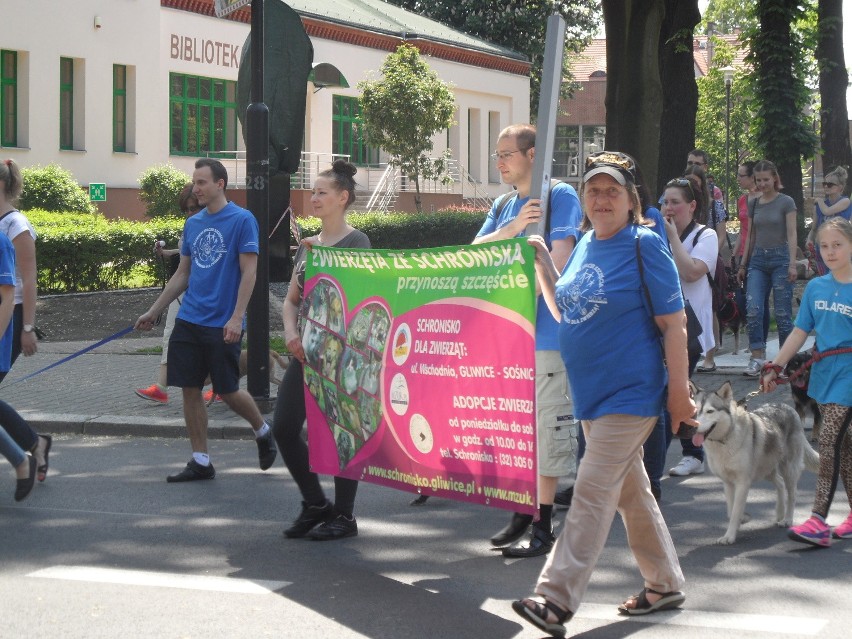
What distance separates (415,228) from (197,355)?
84.0ft

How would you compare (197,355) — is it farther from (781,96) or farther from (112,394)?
(781,96)

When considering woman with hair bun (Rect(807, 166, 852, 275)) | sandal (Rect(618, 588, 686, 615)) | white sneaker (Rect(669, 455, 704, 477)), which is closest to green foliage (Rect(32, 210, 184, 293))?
woman with hair bun (Rect(807, 166, 852, 275))

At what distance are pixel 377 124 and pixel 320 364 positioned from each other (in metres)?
32.6

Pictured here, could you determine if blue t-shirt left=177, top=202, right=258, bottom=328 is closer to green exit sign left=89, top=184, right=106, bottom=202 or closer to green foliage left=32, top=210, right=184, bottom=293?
green foliage left=32, top=210, right=184, bottom=293

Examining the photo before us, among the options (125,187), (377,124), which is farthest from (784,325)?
(377,124)

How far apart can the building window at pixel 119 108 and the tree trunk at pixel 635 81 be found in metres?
21.4

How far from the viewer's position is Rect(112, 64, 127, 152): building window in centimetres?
3472

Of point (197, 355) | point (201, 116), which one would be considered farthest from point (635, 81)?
point (201, 116)

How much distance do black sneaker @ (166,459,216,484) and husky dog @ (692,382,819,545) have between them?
331cm

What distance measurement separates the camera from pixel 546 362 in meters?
6.36

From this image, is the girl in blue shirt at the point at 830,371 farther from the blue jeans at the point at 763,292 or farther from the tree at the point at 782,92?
the tree at the point at 782,92

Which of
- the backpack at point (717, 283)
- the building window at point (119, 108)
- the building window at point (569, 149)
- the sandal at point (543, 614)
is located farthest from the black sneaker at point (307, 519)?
the building window at point (569, 149)

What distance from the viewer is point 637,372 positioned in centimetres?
505

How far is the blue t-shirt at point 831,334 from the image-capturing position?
6586mm
